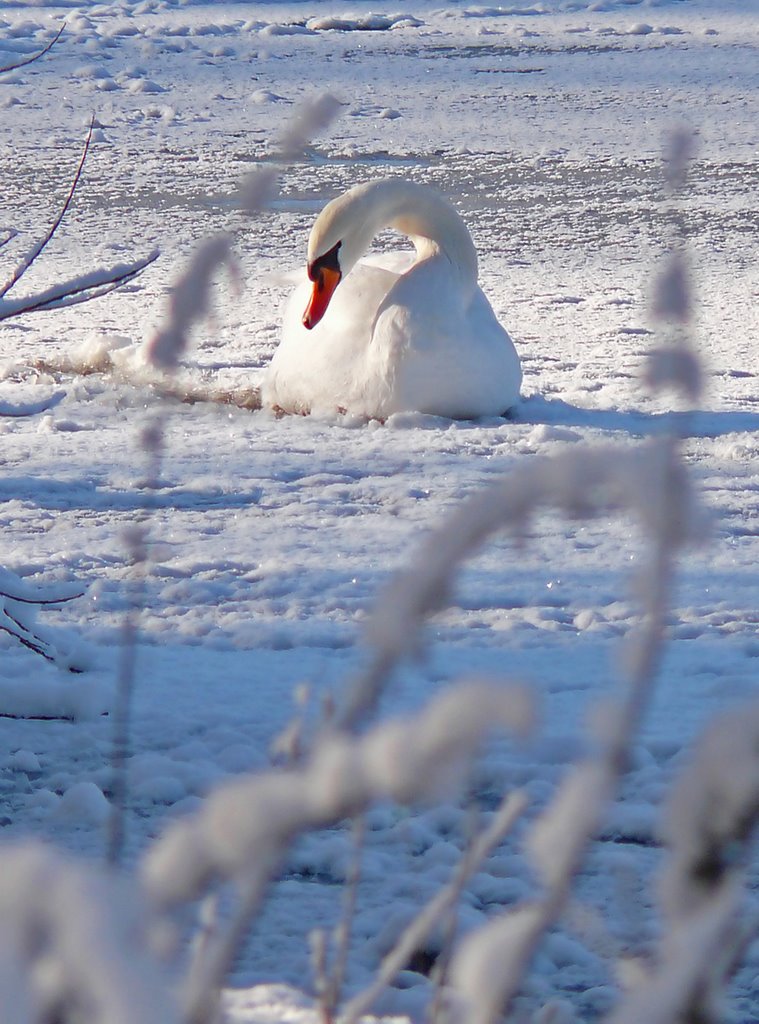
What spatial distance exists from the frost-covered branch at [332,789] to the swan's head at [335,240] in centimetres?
438

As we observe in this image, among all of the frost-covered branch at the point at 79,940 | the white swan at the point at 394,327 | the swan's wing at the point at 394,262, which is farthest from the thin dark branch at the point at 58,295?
the swan's wing at the point at 394,262

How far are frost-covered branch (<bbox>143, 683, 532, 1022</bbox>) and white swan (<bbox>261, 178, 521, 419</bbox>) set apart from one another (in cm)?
432

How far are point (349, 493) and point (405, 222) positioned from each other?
1.34 meters

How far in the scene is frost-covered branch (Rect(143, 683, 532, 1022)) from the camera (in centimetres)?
52

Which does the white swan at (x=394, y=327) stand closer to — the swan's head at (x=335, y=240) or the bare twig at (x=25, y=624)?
the swan's head at (x=335, y=240)

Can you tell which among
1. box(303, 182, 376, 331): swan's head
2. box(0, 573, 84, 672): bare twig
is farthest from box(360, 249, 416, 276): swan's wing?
box(0, 573, 84, 672): bare twig

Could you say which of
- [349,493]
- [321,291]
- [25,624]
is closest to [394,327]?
[321,291]

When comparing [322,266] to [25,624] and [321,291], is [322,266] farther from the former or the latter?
[25,624]

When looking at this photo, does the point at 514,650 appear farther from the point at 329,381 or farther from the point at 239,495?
the point at 329,381

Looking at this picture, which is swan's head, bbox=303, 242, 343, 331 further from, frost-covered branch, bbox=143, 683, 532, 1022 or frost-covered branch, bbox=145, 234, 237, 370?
frost-covered branch, bbox=143, 683, 532, 1022

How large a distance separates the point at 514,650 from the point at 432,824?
80 cm

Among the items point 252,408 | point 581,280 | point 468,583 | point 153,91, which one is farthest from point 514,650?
point 153,91

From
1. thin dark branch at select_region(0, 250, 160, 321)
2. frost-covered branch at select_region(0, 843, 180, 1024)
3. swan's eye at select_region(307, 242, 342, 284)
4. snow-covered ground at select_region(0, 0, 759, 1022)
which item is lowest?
snow-covered ground at select_region(0, 0, 759, 1022)

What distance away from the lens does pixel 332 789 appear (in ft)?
1.74
